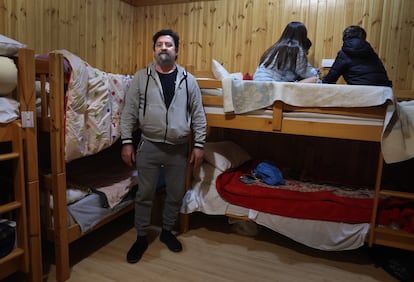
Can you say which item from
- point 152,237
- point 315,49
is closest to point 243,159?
point 152,237

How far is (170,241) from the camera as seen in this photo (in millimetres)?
2238

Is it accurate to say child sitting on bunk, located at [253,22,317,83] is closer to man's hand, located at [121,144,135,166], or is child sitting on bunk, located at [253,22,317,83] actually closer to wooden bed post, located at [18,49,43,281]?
man's hand, located at [121,144,135,166]

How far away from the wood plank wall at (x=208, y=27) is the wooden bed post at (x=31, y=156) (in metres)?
1.10

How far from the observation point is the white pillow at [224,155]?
8.20 ft

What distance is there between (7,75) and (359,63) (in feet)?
6.50

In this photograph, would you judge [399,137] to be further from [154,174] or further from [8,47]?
[8,47]

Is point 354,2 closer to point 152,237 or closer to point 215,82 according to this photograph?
point 215,82

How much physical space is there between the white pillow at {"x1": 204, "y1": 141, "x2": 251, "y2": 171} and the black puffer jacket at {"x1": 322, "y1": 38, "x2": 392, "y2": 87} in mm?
1031

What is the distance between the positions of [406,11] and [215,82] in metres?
1.70

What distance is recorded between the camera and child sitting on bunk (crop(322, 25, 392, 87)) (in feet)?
6.92

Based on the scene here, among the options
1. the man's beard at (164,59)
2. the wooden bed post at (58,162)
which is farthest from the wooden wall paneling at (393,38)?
the wooden bed post at (58,162)

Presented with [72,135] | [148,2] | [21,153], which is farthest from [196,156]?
[148,2]

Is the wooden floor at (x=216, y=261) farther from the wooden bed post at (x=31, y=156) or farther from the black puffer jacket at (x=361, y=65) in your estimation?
the black puffer jacket at (x=361, y=65)

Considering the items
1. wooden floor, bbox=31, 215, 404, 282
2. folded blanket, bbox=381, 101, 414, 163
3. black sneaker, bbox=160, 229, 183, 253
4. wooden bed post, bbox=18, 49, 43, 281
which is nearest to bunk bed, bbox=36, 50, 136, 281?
wooden bed post, bbox=18, 49, 43, 281
